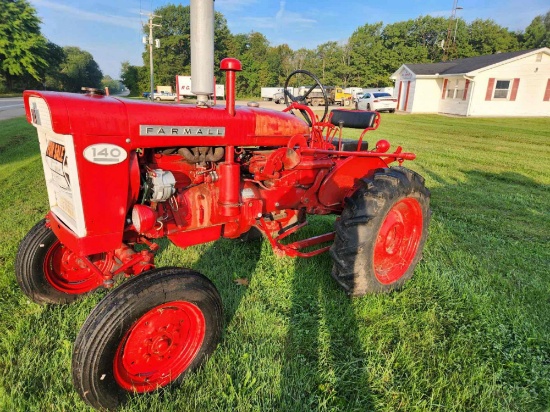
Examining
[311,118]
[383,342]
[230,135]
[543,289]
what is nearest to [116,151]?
[230,135]

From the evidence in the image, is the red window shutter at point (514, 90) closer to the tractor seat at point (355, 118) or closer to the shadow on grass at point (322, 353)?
the tractor seat at point (355, 118)

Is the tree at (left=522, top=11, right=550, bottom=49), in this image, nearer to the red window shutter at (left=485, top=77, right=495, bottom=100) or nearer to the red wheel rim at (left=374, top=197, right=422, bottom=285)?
the red window shutter at (left=485, top=77, right=495, bottom=100)

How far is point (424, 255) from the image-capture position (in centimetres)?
376

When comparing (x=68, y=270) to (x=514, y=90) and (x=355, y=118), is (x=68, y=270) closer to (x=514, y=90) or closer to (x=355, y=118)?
(x=355, y=118)

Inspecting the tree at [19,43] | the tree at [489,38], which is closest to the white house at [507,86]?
the tree at [489,38]

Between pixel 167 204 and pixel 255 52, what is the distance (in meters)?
74.6

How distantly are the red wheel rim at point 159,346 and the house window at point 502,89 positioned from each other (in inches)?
1055

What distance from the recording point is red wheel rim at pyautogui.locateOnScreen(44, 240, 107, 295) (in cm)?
271

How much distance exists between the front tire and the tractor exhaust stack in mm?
1147

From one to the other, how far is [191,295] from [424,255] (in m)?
2.65

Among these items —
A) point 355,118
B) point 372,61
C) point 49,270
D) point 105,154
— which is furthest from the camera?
point 372,61

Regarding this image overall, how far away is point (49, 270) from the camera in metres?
2.72

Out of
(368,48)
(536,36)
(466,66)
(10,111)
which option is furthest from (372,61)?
(10,111)

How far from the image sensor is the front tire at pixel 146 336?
1752 millimetres
